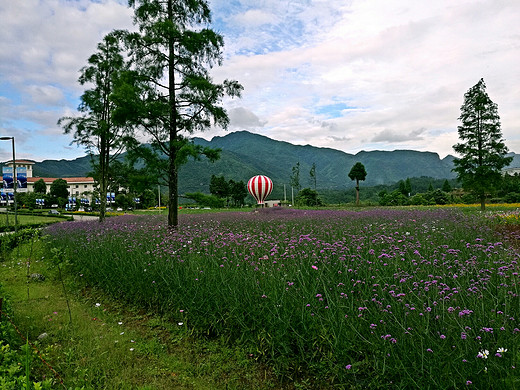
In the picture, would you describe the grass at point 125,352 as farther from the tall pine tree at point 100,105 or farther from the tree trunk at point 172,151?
the tall pine tree at point 100,105

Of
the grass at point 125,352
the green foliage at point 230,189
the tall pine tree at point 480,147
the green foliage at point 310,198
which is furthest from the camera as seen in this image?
the green foliage at point 230,189

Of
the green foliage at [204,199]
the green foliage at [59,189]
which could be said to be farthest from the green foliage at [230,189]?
the green foliage at [204,199]

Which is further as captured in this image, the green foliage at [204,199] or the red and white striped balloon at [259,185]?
the red and white striped balloon at [259,185]

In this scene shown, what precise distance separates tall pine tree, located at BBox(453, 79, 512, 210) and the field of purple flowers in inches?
789

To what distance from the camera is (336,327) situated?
2.68 m

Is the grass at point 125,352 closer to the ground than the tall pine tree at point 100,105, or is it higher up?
closer to the ground

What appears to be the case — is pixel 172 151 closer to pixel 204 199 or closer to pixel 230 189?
pixel 204 199

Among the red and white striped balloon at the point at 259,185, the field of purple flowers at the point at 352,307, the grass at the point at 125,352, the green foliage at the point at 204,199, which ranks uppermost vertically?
the red and white striped balloon at the point at 259,185

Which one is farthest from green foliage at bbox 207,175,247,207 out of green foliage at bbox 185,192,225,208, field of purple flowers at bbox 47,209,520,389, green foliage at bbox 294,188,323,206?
field of purple flowers at bbox 47,209,520,389

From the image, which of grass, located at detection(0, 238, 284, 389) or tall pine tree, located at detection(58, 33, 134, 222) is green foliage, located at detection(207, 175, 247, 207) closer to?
tall pine tree, located at detection(58, 33, 134, 222)

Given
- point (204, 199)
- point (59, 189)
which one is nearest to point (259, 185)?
point (204, 199)

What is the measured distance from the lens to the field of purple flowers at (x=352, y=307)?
6.97 feet

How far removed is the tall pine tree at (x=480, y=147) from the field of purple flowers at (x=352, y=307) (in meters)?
20.1

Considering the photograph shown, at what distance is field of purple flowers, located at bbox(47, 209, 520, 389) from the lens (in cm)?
212
